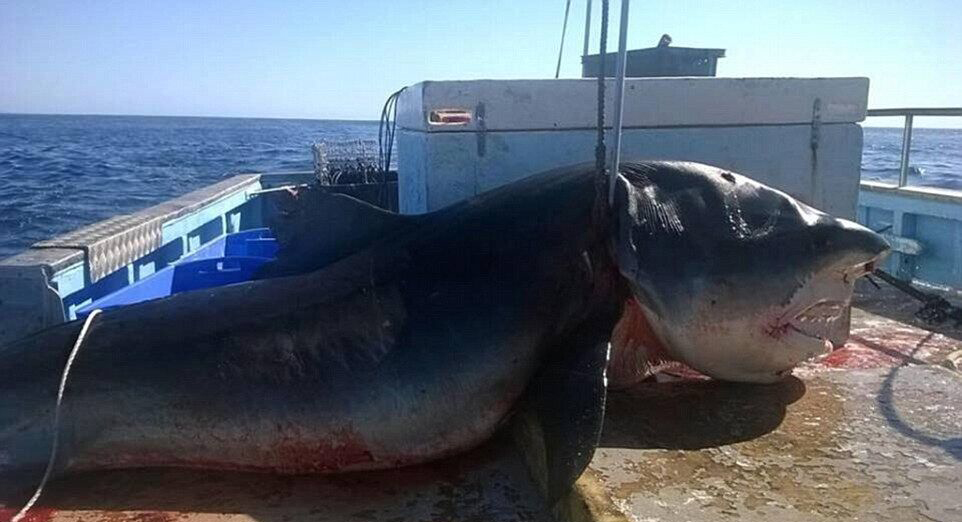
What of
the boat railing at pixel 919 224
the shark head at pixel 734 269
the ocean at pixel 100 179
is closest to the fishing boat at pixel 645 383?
the shark head at pixel 734 269

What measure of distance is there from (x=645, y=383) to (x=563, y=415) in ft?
2.90

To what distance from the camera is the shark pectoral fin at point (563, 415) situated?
2527 millimetres

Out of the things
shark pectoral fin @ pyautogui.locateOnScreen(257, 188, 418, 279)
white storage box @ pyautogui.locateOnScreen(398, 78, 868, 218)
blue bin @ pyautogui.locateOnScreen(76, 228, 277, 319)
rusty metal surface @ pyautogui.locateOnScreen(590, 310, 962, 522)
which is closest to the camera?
rusty metal surface @ pyautogui.locateOnScreen(590, 310, 962, 522)

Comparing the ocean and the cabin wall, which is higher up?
the cabin wall

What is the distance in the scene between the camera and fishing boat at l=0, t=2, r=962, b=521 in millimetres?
2518

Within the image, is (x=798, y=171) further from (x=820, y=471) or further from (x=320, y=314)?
(x=320, y=314)

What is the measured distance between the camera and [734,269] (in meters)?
2.99

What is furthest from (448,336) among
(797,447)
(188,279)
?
(188,279)

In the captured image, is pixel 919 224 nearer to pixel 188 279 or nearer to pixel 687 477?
pixel 687 477

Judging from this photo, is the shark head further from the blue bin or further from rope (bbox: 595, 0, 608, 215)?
the blue bin

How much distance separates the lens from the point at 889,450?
2701 mm

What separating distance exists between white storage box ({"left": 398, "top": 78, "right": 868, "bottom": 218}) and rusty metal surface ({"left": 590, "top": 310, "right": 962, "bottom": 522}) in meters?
1.36

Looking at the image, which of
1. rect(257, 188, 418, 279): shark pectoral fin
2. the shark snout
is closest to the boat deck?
the shark snout

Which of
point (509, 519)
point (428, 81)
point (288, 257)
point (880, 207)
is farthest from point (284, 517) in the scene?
point (880, 207)
